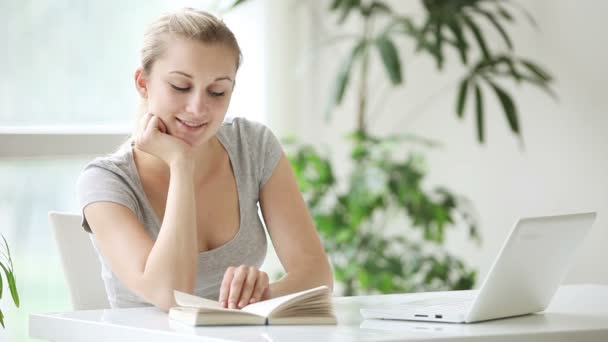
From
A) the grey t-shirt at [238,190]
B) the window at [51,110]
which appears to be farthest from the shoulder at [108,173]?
the window at [51,110]

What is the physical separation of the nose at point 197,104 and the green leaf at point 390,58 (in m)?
1.43

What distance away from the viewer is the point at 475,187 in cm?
404

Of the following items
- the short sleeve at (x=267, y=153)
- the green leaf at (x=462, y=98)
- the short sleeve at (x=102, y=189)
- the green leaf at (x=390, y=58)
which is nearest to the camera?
the short sleeve at (x=102, y=189)

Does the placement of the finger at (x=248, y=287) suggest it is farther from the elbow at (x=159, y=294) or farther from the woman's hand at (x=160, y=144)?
the woman's hand at (x=160, y=144)

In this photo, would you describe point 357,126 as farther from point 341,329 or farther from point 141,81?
point 341,329

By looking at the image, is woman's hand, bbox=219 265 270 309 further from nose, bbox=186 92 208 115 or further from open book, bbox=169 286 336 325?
nose, bbox=186 92 208 115

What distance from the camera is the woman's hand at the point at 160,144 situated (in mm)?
1884

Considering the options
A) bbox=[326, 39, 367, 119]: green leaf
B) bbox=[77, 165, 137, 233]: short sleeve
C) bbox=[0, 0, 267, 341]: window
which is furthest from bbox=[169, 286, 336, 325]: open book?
bbox=[326, 39, 367, 119]: green leaf

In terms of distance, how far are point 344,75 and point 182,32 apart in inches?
60.7

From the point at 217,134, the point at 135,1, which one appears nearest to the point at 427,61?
the point at 135,1

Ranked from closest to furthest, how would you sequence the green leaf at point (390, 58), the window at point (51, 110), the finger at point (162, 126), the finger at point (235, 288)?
the finger at point (235, 288) < the finger at point (162, 126) < the window at point (51, 110) < the green leaf at point (390, 58)

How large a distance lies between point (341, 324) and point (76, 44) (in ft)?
7.04

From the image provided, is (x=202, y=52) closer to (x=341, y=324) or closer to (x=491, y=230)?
(x=341, y=324)

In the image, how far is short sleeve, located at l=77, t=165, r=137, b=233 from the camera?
183 cm
